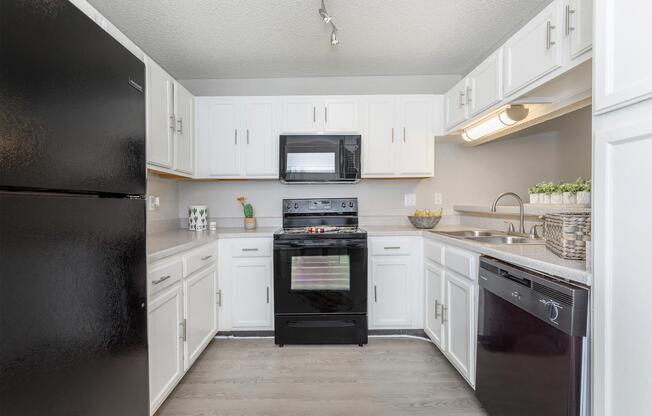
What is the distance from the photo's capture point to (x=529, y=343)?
127 cm

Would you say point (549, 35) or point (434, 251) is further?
point (434, 251)

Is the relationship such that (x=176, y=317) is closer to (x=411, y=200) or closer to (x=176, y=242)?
(x=176, y=242)

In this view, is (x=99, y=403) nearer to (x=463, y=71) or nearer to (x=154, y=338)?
(x=154, y=338)

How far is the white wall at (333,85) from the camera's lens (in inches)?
123

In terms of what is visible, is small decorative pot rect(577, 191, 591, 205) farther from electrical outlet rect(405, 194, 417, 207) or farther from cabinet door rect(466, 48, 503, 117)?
electrical outlet rect(405, 194, 417, 207)

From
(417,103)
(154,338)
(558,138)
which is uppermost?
(417,103)

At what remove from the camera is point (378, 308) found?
A: 2627 mm

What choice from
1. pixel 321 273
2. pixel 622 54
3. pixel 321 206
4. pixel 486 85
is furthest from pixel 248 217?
pixel 622 54

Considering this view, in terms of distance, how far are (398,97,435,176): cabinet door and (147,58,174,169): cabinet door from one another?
72.6 inches

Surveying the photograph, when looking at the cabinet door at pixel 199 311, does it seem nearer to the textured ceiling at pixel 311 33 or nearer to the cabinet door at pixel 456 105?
the textured ceiling at pixel 311 33

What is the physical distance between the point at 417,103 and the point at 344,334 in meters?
2.03

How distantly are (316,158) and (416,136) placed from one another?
2.96 ft

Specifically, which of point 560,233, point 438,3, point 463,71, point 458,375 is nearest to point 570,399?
point 560,233

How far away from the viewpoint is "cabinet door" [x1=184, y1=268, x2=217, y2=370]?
1997 mm
